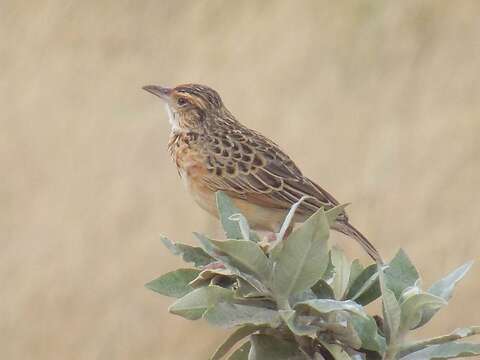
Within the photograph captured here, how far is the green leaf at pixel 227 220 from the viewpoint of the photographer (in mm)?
2328

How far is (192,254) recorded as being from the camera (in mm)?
2344

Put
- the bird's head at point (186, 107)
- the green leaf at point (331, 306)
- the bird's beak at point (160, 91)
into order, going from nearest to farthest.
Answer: the green leaf at point (331, 306), the bird's beak at point (160, 91), the bird's head at point (186, 107)

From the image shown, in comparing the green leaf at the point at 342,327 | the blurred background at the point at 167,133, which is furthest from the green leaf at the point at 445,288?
the blurred background at the point at 167,133

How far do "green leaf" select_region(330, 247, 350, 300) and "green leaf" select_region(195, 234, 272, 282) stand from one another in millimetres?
198

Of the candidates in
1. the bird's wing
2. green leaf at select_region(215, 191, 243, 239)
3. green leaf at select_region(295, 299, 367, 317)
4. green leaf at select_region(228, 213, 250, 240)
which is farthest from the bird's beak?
green leaf at select_region(295, 299, 367, 317)

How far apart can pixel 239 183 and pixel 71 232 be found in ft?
11.5

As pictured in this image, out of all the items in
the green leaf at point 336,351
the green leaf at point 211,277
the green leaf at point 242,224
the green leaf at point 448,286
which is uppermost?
the green leaf at point 242,224

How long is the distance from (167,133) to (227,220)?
6.22 meters

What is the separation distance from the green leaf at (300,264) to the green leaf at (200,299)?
0.26 ft

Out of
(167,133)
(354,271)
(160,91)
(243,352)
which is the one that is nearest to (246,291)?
(243,352)

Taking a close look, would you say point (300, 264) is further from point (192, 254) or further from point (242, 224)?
point (192, 254)

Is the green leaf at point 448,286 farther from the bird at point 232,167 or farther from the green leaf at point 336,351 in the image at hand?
the bird at point 232,167

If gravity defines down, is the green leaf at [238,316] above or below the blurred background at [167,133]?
below

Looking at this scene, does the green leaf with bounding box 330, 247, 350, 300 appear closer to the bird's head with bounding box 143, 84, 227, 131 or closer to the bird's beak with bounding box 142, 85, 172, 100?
the bird's beak with bounding box 142, 85, 172, 100
